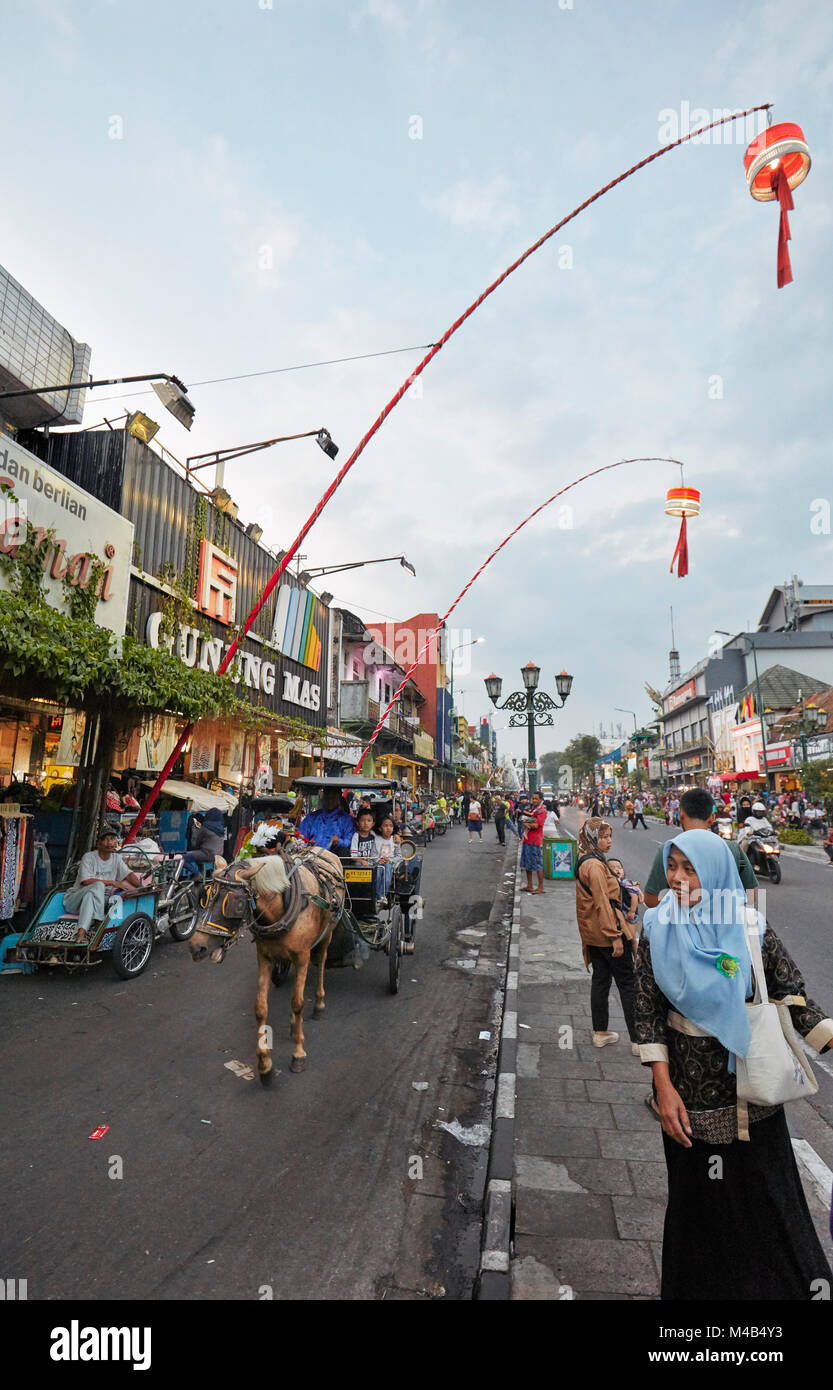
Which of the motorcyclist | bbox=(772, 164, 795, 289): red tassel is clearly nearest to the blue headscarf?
bbox=(772, 164, 795, 289): red tassel

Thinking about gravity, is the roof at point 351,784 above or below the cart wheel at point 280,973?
above

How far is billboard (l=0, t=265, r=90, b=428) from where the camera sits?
10.8 metres

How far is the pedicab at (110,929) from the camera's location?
7570 mm

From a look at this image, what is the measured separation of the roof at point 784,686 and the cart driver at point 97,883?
177ft

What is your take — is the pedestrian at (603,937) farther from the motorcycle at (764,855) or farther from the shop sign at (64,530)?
the motorcycle at (764,855)

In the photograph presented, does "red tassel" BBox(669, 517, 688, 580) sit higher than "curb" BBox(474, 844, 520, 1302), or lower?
higher

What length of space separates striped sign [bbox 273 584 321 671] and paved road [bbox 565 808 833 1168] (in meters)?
12.1

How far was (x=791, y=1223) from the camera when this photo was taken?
2.47 metres

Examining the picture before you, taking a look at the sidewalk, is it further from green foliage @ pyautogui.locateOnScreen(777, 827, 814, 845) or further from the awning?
green foliage @ pyautogui.locateOnScreen(777, 827, 814, 845)

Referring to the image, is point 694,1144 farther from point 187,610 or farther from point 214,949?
point 187,610

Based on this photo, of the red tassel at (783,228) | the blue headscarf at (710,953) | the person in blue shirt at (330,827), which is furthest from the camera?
the person in blue shirt at (330,827)

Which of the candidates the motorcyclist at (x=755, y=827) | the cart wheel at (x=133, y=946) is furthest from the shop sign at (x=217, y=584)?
the motorcyclist at (x=755, y=827)
